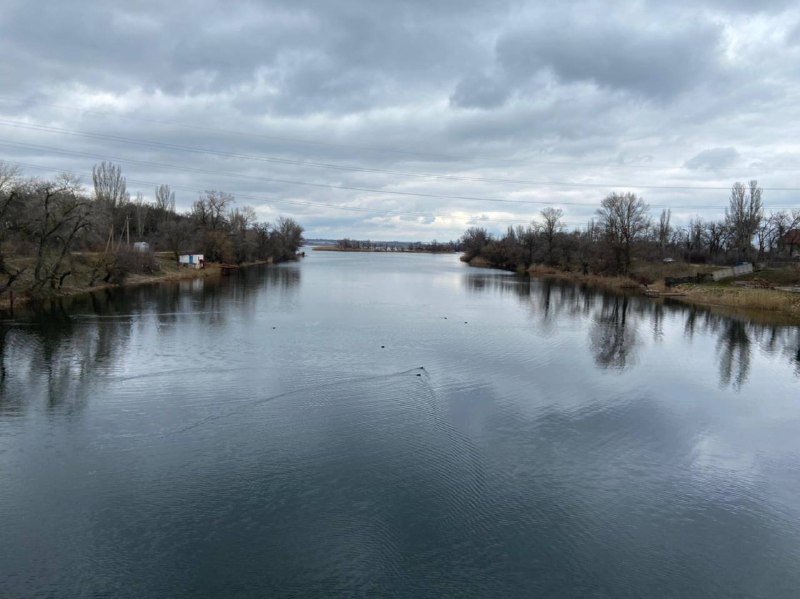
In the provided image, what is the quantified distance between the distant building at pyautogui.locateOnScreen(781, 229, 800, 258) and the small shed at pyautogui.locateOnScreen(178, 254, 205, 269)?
60.7m

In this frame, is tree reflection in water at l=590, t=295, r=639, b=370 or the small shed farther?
the small shed

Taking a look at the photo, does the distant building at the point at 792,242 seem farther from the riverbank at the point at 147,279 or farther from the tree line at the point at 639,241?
the riverbank at the point at 147,279

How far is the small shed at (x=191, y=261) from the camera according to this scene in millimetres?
56194

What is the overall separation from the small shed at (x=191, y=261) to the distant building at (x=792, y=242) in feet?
199

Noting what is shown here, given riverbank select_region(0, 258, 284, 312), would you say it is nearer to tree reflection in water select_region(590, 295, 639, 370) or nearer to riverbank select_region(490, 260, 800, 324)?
tree reflection in water select_region(590, 295, 639, 370)

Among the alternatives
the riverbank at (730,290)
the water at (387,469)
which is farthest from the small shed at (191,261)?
the riverbank at (730,290)

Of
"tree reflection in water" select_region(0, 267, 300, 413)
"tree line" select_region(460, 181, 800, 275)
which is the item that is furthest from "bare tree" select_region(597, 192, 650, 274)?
"tree reflection in water" select_region(0, 267, 300, 413)

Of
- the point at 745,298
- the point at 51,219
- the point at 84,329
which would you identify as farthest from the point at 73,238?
the point at 745,298

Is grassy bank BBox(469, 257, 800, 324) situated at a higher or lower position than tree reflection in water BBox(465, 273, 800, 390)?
higher

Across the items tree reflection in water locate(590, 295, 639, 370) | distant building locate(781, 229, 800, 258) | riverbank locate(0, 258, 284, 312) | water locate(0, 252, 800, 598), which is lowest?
water locate(0, 252, 800, 598)

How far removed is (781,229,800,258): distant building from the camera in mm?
60787

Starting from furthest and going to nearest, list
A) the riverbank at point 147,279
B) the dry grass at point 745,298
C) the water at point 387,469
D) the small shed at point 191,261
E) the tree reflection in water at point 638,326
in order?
1. the small shed at point 191,261
2. the dry grass at point 745,298
3. the riverbank at point 147,279
4. the tree reflection in water at point 638,326
5. the water at point 387,469

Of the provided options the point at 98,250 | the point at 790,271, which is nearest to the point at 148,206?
the point at 98,250

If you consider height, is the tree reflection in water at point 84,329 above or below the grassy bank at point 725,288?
below
